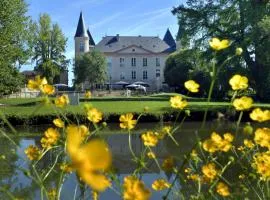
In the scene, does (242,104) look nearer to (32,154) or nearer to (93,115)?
(93,115)

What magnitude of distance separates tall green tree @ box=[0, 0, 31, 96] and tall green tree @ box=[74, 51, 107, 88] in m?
25.3

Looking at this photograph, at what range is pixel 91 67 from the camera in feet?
180

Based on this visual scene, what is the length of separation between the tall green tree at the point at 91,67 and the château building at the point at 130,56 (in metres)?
18.4

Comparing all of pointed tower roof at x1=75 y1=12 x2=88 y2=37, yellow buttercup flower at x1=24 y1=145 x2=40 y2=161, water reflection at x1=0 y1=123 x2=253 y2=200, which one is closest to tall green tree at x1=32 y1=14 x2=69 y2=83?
pointed tower roof at x1=75 y1=12 x2=88 y2=37

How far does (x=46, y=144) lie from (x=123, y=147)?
27.3 ft

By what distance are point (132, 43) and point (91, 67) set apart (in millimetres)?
21547

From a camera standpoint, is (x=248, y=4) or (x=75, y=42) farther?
(x=75, y=42)

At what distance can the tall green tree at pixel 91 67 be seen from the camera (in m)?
54.9

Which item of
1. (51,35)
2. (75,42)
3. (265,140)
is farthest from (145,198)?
(75,42)

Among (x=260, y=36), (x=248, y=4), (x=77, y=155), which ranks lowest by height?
(x=77, y=155)

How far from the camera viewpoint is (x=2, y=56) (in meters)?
25.8

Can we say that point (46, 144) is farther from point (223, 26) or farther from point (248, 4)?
point (223, 26)

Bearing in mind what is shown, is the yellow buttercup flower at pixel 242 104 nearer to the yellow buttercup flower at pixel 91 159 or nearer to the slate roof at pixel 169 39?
the yellow buttercup flower at pixel 91 159

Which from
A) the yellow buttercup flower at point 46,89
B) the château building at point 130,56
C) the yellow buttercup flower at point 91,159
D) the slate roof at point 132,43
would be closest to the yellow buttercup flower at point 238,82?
the yellow buttercup flower at point 46,89
